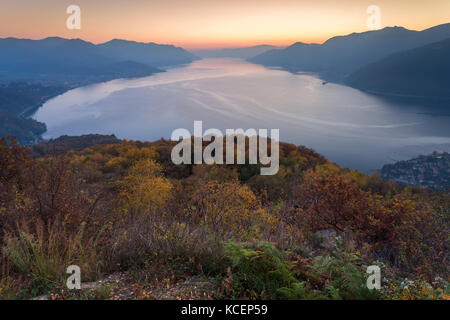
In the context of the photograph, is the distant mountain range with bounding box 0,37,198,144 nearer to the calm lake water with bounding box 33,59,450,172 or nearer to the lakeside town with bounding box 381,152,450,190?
the calm lake water with bounding box 33,59,450,172

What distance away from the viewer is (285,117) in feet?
206

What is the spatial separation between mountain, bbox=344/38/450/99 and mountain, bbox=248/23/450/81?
15.8 meters

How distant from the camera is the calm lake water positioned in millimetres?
49219

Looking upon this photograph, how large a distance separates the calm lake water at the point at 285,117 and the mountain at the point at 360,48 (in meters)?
48.3

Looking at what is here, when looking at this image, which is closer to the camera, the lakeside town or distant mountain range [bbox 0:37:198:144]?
the lakeside town

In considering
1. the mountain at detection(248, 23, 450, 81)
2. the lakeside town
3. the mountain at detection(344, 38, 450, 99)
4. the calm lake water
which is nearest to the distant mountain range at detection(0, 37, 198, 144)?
the calm lake water

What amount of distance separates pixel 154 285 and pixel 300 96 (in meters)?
87.2

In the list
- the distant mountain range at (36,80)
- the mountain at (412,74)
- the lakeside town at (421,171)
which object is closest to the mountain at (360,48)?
the mountain at (412,74)

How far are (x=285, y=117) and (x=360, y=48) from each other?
366ft

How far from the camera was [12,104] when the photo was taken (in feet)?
320

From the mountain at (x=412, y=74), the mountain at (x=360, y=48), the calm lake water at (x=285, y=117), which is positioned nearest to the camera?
the calm lake water at (x=285, y=117)

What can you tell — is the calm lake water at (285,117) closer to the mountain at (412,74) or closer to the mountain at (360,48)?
the mountain at (412,74)

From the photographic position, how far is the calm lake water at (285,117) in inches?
1938

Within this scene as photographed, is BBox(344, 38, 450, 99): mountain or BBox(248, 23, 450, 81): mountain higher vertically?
BBox(248, 23, 450, 81): mountain
